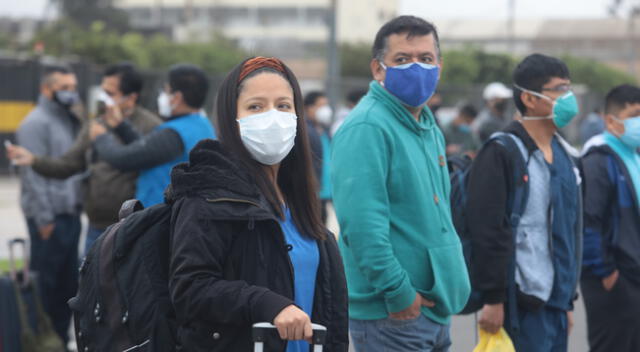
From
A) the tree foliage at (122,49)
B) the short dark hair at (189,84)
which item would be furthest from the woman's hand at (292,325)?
the tree foliage at (122,49)

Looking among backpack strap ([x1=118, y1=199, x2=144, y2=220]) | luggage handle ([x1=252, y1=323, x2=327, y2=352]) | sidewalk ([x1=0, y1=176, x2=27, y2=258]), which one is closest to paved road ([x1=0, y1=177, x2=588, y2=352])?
sidewalk ([x1=0, y1=176, x2=27, y2=258])

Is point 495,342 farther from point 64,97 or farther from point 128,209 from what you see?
point 64,97

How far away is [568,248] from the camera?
183 inches

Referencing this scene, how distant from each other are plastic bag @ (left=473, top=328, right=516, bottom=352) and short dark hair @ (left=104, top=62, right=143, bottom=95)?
119 inches

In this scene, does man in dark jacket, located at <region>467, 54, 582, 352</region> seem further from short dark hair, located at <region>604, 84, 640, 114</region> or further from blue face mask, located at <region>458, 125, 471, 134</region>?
blue face mask, located at <region>458, 125, 471, 134</region>

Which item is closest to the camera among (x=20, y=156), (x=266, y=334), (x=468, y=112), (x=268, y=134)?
(x=266, y=334)

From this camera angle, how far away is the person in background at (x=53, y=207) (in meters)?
7.21

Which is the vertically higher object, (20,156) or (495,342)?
(20,156)

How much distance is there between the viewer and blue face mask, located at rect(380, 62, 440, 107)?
407cm

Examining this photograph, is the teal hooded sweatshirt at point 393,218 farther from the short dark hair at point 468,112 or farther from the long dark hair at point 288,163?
the short dark hair at point 468,112

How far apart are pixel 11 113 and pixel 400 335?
20.3 meters

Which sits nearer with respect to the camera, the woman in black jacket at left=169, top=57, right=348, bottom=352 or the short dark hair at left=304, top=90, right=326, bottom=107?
the woman in black jacket at left=169, top=57, right=348, bottom=352

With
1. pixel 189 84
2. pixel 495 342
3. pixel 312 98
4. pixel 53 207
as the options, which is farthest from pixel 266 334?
pixel 312 98

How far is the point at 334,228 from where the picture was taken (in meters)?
15.4
